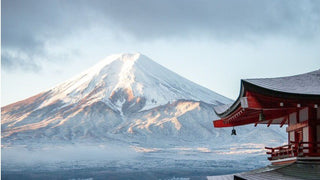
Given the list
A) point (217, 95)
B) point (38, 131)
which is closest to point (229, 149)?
point (217, 95)

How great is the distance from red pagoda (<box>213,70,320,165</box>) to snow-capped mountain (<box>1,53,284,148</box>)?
81.4m

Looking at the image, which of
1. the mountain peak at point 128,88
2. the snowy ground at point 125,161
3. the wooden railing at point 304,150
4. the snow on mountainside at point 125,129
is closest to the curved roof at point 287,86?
the wooden railing at point 304,150

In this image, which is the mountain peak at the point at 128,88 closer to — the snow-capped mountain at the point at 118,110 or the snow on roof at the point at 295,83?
the snow-capped mountain at the point at 118,110

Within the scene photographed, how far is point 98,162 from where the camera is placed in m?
87.0

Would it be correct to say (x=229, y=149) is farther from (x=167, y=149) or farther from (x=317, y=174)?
(x=317, y=174)

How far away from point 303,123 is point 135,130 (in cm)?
8498

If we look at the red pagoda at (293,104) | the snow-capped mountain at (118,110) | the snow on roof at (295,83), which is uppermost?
the snow-capped mountain at (118,110)

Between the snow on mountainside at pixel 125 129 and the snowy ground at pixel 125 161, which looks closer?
the snowy ground at pixel 125 161

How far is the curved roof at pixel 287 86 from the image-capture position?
29.6ft

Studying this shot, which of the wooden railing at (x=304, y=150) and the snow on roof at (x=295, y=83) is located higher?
the snow on roof at (x=295, y=83)

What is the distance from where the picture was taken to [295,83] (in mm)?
10234

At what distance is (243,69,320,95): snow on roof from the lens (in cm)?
940

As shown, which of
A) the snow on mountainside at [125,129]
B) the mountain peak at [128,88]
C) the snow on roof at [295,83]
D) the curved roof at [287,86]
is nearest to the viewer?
the curved roof at [287,86]

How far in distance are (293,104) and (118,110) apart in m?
94.7
